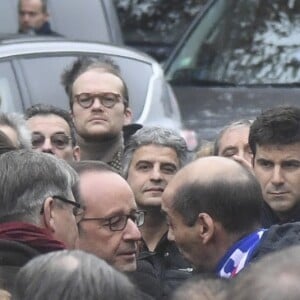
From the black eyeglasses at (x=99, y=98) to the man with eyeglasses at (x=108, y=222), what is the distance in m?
1.96

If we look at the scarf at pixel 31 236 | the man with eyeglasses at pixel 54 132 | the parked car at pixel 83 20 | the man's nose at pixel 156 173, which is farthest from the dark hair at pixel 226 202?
the parked car at pixel 83 20

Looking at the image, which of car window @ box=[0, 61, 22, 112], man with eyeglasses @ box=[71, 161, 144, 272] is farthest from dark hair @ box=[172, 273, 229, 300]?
car window @ box=[0, 61, 22, 112]

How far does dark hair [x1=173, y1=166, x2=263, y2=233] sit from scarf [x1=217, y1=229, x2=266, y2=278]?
7cm

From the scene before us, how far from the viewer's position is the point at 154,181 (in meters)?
5.64

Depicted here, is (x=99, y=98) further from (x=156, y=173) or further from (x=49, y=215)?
(x=49, y=215)

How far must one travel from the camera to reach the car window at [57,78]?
7711mm

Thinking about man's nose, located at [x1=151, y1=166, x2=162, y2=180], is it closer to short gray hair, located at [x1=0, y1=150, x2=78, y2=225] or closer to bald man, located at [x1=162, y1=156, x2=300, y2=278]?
bald man, located at [x1=162, y1=156, x2=300, y2=278]

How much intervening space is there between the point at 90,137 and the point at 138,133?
441mm

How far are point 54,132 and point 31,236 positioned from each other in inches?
99.1

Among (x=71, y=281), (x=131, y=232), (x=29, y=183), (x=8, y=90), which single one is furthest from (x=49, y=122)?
(x=71, y=281)

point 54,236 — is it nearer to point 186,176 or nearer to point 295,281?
point 186,176

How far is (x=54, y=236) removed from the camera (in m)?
3.98

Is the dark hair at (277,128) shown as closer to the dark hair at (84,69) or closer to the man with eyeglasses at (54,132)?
the man with eyeglasses at (54,132)

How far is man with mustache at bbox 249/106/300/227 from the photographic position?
16.5 feet
